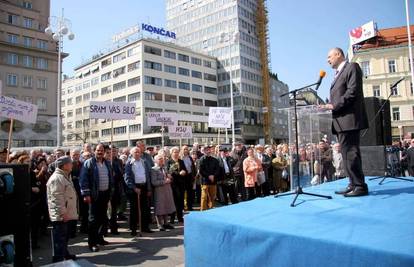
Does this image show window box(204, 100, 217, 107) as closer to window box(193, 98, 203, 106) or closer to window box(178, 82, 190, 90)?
window box(193, 98, 203, 106)

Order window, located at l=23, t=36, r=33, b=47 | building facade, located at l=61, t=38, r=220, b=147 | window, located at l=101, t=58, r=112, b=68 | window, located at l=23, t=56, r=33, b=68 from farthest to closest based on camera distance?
1. window, located at l=101, t=58, r=112, b=68
2. building facade, located at l=61, t=38, r=220, b=147
3. window, located at l=23, t=36, r=33, b=47
4. window, located at l=23, t=56, r=33, b=68

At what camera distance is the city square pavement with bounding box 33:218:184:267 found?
6.11 m

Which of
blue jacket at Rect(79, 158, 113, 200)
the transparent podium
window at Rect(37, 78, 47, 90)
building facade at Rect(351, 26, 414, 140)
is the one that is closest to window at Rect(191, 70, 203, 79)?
Result: window at Rect(37, 78, 47, 90)

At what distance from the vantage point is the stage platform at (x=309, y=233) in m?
2.57

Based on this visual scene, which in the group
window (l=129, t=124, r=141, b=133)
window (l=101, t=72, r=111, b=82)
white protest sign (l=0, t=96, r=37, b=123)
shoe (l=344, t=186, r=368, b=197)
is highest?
window (l=101, t=72, r=111, b=82)

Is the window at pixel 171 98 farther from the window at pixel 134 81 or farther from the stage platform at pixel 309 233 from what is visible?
the stage platform at pixel 309 233

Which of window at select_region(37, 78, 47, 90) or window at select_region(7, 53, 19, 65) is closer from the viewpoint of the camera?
window at select_region(7, 53, 19, 65)

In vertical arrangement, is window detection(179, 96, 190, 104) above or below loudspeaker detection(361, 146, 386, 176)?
above

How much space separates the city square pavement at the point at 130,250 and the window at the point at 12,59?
5130cm

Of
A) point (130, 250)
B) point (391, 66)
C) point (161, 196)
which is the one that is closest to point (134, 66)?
point (391, 66)

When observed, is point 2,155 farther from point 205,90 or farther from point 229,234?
point 205,90

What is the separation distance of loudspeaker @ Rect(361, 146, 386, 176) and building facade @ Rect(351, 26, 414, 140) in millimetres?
42782

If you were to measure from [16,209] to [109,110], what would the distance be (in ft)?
29.2

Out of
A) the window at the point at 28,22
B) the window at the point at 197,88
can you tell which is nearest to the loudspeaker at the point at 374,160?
the window at the point at 28,22
